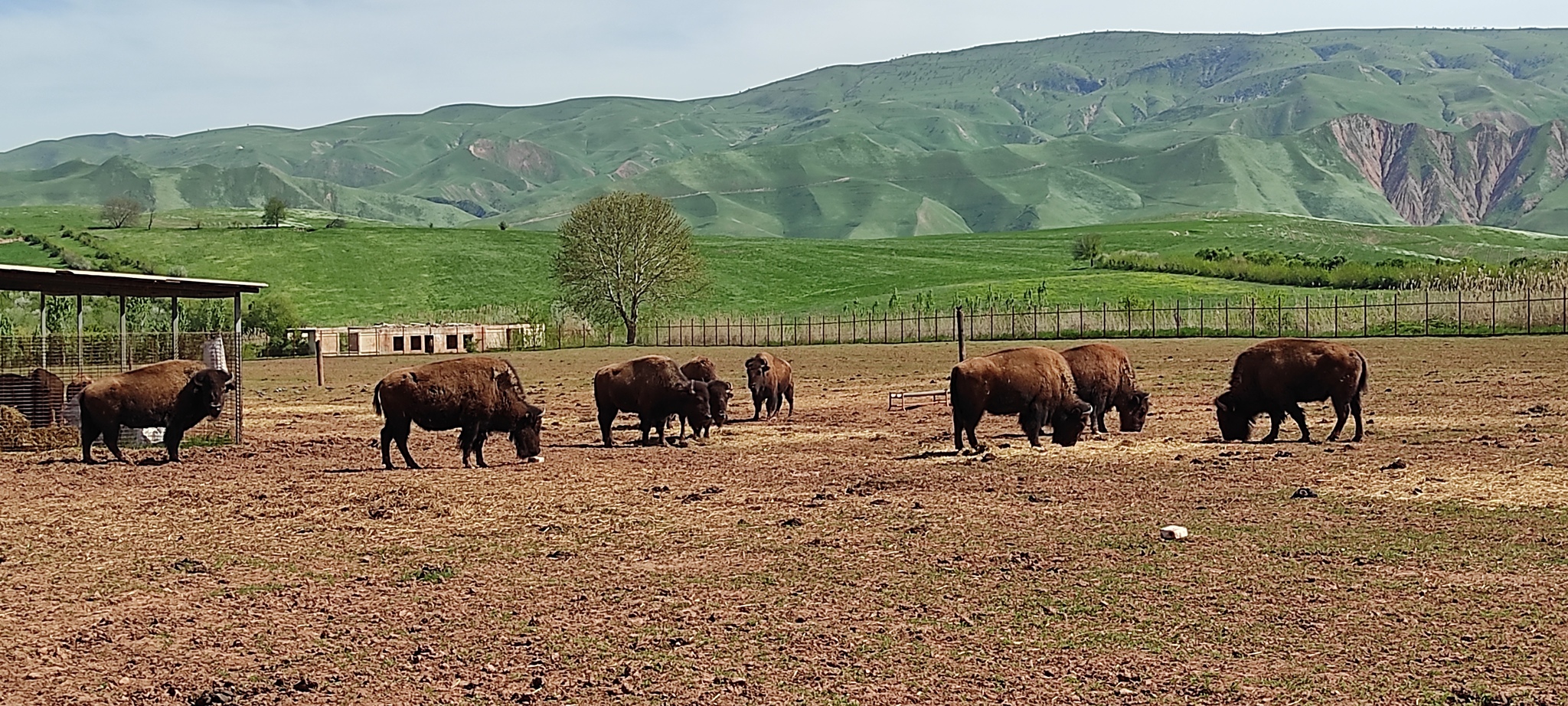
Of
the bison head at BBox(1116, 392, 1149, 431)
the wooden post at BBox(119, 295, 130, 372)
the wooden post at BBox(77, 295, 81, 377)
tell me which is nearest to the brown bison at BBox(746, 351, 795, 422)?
the bison head at BBox(1116, 392, 1149, 431)

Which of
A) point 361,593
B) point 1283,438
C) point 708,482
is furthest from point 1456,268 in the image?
point 361,593

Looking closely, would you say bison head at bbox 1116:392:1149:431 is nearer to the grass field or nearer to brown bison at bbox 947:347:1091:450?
brown bison at bbox 947:347:1091:450

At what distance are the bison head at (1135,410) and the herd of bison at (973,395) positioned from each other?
0.7 inches

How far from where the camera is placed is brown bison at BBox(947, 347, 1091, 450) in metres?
20.0

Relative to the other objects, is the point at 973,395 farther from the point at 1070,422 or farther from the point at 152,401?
the point at 152,401

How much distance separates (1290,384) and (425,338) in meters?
66.8

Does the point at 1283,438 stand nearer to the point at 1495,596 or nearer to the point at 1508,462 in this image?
the point at 1508,462

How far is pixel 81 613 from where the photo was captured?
11117 mm

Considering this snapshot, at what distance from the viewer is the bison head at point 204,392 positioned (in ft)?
70.8

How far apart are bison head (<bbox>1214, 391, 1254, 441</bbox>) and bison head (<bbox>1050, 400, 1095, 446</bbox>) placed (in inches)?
85.8

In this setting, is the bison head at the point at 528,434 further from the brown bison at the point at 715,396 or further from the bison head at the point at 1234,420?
the bison head at the point at 1234,420

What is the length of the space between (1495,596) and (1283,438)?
11.4 meters

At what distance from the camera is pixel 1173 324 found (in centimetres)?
7294

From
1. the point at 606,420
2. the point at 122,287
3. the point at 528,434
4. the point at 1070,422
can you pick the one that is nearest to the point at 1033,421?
the point at 1070,422
